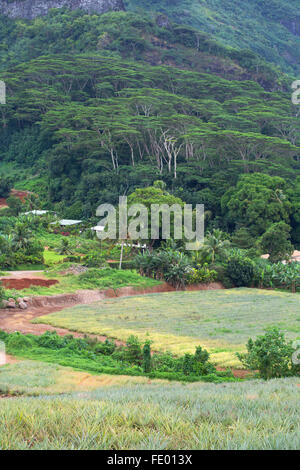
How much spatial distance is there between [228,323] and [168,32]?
7867 centimetres

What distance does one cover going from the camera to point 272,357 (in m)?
11.8

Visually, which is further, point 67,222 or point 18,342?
point 67,222

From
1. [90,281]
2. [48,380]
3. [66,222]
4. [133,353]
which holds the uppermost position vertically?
[66,222]

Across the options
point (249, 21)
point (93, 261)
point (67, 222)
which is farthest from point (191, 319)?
point (249, 21)

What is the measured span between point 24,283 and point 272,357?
1632 centimetres

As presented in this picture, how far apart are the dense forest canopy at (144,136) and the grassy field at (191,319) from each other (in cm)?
1406

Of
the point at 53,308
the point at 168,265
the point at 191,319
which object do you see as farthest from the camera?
the point at 168,265

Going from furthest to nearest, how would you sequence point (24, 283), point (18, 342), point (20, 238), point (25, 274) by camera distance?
point (20, 238), point (25, 274), point (24, 283), point (18, 342)

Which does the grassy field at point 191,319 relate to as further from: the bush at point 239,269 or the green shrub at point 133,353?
the bush at point 239,269

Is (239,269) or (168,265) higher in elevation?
(168,265)

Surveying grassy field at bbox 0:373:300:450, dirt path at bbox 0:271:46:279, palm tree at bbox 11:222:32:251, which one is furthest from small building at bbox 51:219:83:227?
grassy field at bbox 0:373:300:450

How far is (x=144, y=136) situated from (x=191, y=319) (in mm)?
34615

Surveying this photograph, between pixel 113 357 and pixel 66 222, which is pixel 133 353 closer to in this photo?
pixel 113 357

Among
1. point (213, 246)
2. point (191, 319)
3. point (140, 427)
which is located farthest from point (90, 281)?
point (140, 427)
